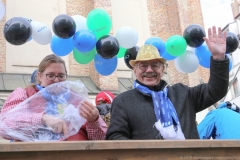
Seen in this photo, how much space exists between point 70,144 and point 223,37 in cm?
164

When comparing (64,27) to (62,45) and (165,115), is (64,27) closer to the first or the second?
(62,45)

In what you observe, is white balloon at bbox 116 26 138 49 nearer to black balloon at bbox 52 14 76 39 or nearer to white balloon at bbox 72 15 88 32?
white balloon at bbox 72 15 88 32

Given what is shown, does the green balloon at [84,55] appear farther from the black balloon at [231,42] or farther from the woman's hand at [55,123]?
the woman's hand at [55,123]

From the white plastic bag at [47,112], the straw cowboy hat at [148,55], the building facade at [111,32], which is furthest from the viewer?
the building facade at [111,32]

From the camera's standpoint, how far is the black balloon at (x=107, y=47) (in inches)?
195

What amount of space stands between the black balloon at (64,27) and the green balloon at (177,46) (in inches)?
65.1

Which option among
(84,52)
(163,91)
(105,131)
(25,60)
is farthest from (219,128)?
(25,60)

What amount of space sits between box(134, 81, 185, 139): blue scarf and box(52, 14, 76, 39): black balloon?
8.62ft

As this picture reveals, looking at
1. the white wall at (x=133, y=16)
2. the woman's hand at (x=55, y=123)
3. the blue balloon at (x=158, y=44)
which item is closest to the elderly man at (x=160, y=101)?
the woman's hand at (x=55, y=123)

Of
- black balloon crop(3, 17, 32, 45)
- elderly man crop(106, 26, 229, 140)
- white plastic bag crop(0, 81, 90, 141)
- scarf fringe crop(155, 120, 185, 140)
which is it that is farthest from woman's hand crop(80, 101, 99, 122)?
black balloon crop(3, 17, 32, 45)

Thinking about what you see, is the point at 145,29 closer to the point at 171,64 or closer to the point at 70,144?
the point at 171,64

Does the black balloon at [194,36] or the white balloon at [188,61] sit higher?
the black balloon at [194,36]

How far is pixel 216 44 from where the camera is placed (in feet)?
8.14

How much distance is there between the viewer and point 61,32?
487 centimetres
